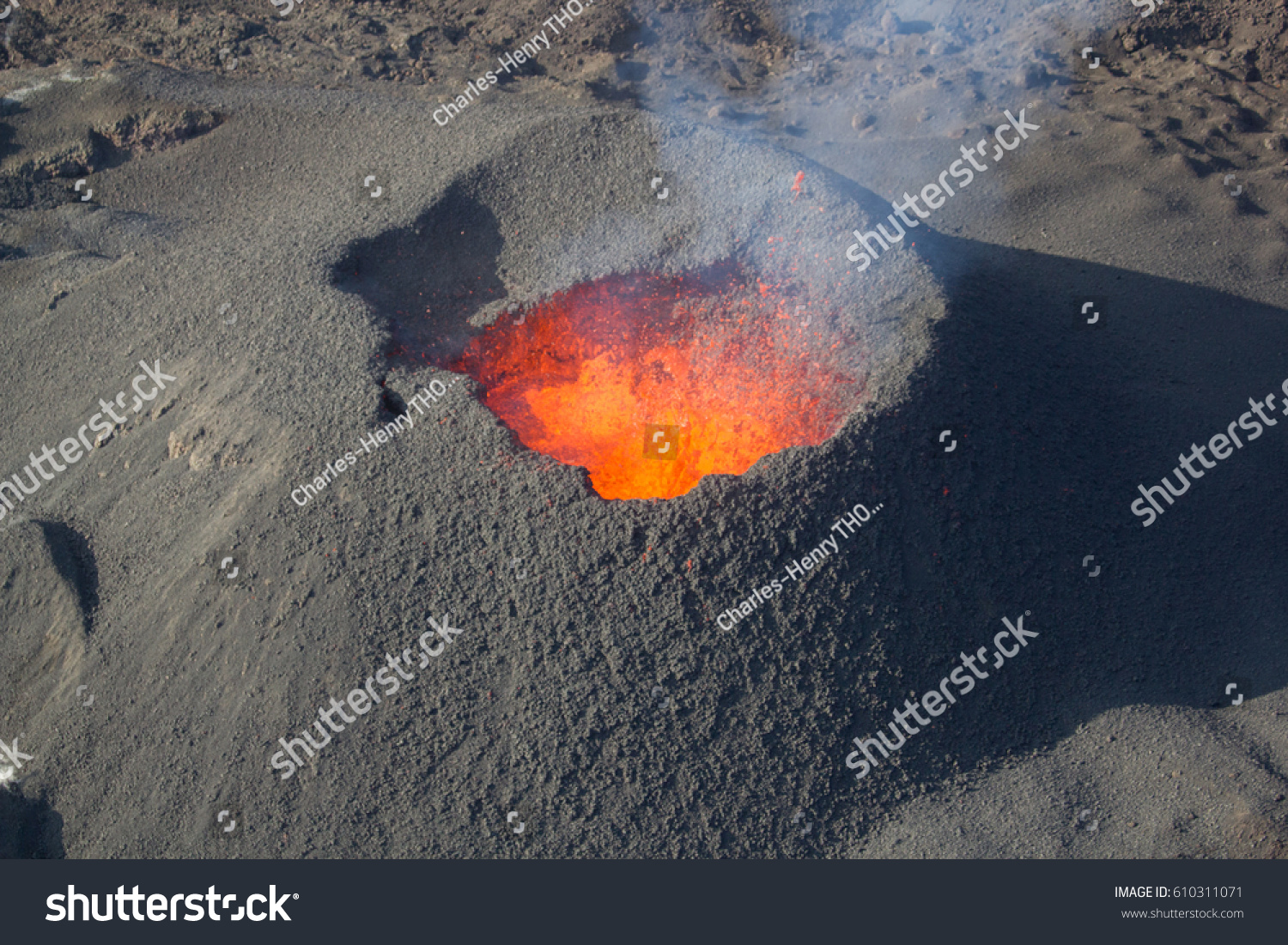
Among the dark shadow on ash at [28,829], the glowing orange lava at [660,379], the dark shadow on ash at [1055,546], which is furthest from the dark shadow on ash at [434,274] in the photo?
the dark shadow on ash at [28,829]

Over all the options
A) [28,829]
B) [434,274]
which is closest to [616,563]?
[434,274]

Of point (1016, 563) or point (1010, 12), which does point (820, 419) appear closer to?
point (1016, 563)

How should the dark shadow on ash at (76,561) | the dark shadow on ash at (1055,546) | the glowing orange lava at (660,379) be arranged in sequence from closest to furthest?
the dark shadow on ash at (1055,546) → the glowing orange lava at (660,379) → the dark shadow on ash at (76,561)

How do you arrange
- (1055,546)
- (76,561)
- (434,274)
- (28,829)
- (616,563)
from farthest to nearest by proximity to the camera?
(434,274)
(76,561)
(1055,546)
(28,829)
(616,563)

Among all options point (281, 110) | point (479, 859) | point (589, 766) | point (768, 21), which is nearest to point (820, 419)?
point (589, 766)

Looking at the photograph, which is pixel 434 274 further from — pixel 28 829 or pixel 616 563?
pixel 28 829

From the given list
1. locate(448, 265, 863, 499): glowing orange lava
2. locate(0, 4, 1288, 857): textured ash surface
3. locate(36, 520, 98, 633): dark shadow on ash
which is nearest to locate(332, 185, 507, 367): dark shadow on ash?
locate(0, 4, 1288, 857): textured ash surface

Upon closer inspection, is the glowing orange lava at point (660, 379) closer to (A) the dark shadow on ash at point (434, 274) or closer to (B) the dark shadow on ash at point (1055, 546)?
(A) the dark shadow on ash at point (434, 274)
